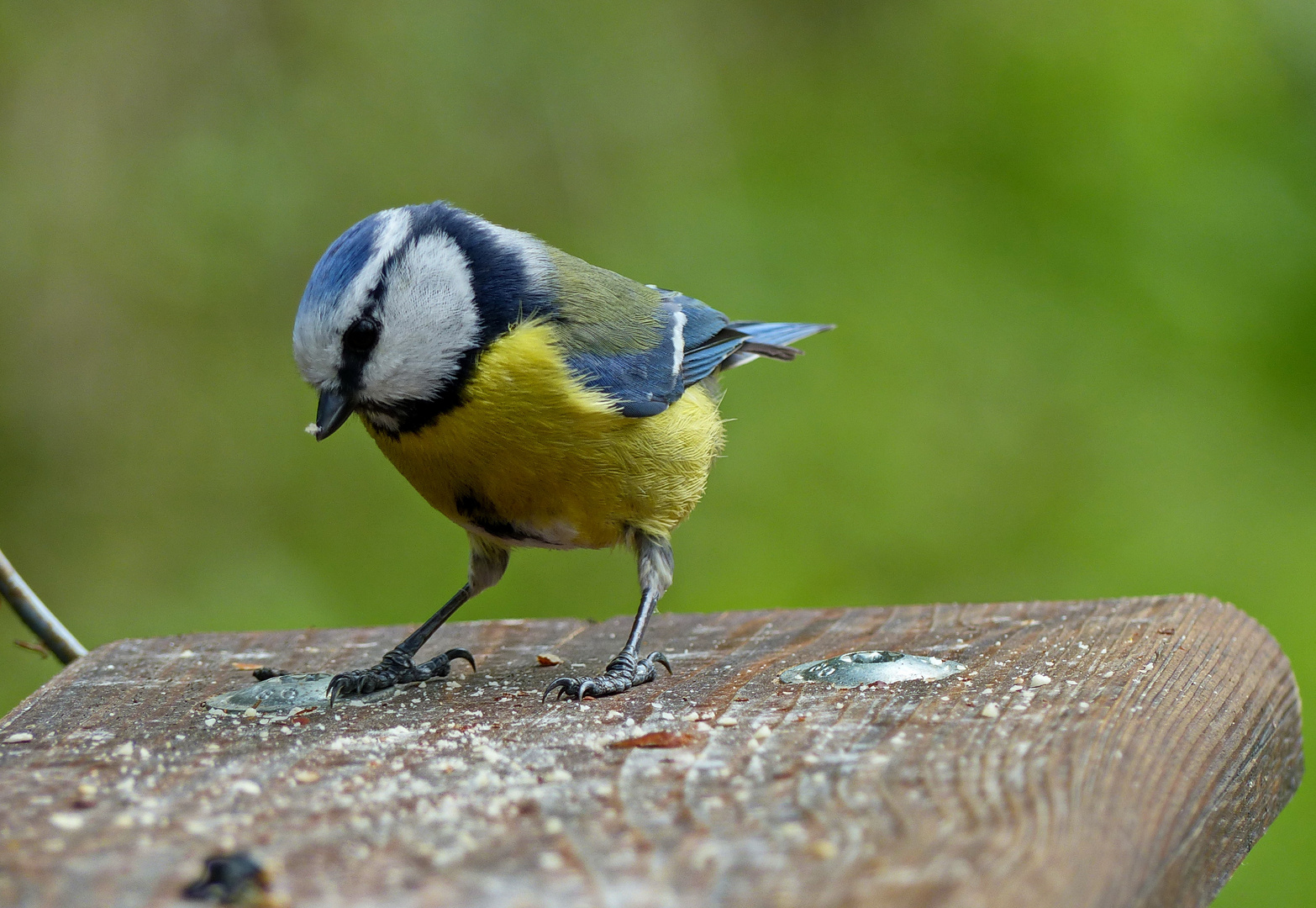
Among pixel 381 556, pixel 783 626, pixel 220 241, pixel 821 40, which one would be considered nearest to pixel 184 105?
pixel 220 241

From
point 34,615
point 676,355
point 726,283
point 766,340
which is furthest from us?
point 726,283

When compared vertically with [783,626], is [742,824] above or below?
above

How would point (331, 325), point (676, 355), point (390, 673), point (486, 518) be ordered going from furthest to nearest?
point (676, 355) < point (486, 518) < point (390, 673) < point (331, 325)

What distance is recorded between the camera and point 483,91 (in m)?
5.04

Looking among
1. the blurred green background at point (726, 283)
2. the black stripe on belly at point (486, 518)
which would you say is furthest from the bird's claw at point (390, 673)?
the blurred green background at point (726, 283)

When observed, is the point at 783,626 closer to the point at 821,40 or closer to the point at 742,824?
the point at 742,824

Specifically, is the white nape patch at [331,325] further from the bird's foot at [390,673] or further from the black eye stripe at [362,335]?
the bird's foot at [390,673]

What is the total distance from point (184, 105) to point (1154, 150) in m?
3.51

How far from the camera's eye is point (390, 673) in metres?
2.34

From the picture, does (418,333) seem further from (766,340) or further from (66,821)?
(766,340)

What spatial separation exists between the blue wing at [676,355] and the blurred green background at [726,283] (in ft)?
4.41

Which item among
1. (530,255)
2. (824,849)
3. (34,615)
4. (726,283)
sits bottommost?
(34,615)

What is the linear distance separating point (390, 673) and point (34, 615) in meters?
0.59

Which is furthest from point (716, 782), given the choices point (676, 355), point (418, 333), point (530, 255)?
point (676, 355)
